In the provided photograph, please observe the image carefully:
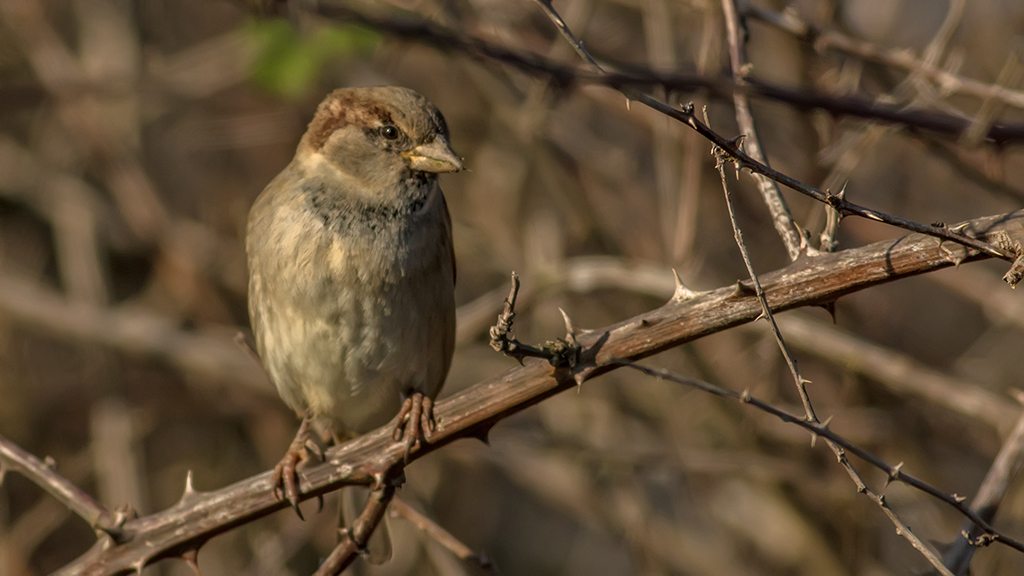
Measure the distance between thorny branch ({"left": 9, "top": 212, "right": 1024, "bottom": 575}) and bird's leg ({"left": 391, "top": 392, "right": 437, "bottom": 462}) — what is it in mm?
25

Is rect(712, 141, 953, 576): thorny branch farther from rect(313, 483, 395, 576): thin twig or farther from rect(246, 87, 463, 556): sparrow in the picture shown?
rect(246, 87, 463, 556): sparrow

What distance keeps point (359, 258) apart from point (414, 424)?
0.57m

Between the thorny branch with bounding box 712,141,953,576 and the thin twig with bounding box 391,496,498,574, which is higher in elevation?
the thorny branch with bounding box 712,141,953,576

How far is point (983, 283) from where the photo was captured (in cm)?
397

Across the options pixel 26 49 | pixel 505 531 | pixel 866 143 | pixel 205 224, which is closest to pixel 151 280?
pixel 205 224

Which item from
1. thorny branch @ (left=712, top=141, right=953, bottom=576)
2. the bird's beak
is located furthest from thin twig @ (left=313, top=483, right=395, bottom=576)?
thorny branch @ (left=712, top=141, right=953, bottom=576)

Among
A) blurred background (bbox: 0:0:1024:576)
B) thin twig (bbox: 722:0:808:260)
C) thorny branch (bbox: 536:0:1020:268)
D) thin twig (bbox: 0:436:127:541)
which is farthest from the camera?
blurred background (bbox: 0:0:1024:576)

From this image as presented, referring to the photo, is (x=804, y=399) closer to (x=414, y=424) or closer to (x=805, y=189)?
(x=805, y=189)

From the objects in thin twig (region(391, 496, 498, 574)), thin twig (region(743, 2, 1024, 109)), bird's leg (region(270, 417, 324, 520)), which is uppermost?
thin twig (region(743, 2, 1024, 109))

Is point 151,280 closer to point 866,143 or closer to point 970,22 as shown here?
point 866,143

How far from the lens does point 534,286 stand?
13.1 ft

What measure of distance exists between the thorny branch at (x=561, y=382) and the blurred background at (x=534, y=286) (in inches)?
49.3

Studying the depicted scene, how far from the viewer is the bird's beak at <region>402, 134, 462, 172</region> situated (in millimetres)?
2971

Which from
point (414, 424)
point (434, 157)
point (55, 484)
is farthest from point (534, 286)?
point (55, 484)
